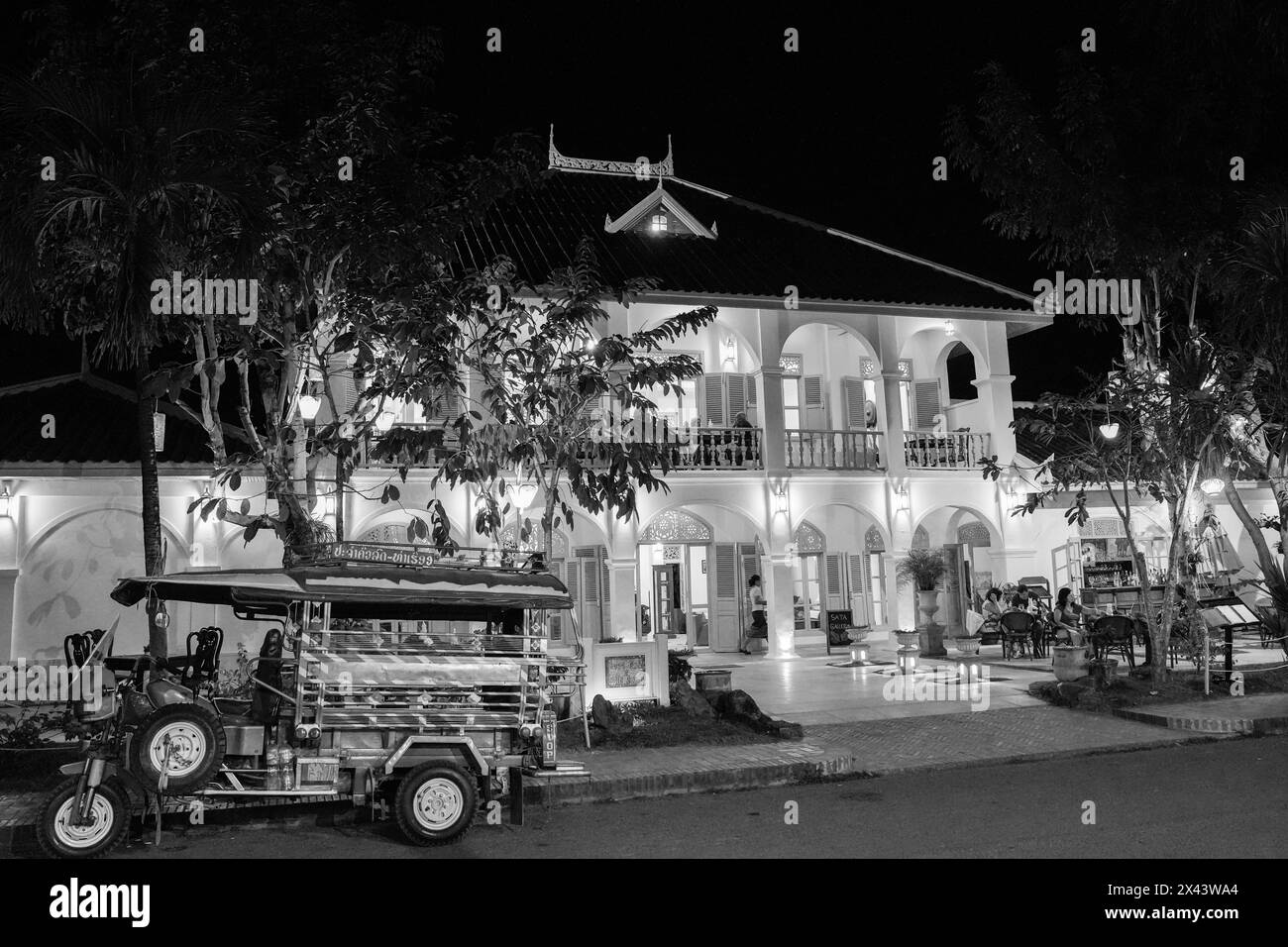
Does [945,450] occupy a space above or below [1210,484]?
above

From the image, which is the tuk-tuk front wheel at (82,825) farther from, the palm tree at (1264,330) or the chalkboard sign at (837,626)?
the chalkboard sign at (837,626)

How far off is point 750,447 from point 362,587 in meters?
12.7

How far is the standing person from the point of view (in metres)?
20.5


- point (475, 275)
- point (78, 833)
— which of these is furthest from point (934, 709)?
point (78, 833)

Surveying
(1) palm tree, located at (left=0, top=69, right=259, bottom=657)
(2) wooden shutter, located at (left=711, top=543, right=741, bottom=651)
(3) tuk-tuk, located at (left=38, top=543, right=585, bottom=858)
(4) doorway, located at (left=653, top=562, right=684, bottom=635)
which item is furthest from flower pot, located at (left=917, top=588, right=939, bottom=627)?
(1) palm tree, located at (left=0, top=69, right=259, bottom=657)

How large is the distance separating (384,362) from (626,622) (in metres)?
8.64

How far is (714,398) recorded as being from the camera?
797 inches

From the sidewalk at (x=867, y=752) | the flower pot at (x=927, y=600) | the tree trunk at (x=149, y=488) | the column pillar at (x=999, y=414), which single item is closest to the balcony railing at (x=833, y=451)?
the column pillar at (x=999, y=414)

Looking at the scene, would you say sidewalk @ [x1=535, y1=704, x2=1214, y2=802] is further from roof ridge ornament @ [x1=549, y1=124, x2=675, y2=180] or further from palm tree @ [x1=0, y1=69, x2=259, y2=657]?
roof ridge ornament @ [x1=549, y1=124, x2=675, y2=180]

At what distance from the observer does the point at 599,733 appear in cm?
1076

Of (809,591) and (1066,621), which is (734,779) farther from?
(809,591)

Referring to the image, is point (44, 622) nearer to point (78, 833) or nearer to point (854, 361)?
point (78, 833)

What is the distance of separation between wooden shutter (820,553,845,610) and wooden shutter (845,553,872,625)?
217 millimetres

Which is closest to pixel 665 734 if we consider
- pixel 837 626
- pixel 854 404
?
pixel 837 626
